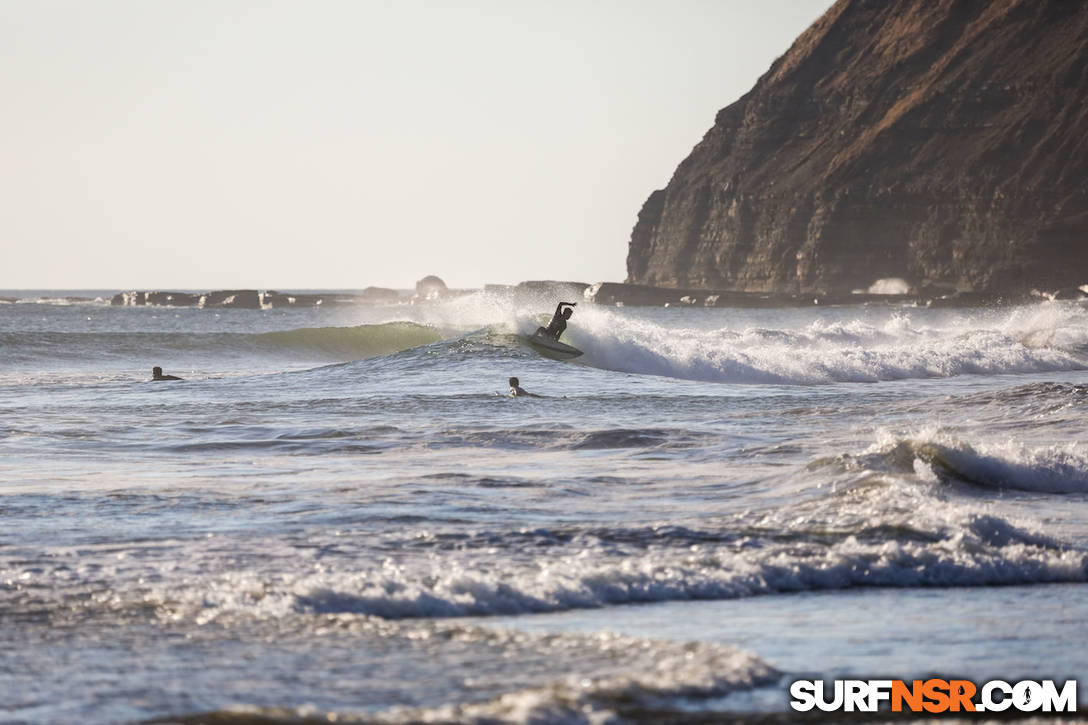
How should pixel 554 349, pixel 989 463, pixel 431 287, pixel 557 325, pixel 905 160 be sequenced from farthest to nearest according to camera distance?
pixel 431 287
pixel 905 160
pixel 554 349
pixel 557 325
pixel 989 463

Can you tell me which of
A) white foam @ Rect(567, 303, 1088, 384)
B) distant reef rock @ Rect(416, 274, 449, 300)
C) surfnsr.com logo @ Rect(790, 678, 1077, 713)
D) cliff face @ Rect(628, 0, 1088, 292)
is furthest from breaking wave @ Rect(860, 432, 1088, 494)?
distant reef rock @ Rect(416, 274, 449, 300)

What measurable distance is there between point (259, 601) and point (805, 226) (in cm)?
12975

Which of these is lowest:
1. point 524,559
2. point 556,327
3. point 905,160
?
point 524,559

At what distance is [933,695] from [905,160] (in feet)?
426

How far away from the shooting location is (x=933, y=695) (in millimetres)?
5746

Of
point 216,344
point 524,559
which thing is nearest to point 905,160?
point 216,344

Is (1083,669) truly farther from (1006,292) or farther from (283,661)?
(1006,292)

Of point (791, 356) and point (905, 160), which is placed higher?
point (905, 160)

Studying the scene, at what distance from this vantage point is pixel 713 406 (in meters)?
21.5

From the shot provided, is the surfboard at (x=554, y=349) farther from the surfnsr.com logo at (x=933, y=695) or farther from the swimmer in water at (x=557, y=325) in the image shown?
the surfnsr.com logo at (x=933, y=695)

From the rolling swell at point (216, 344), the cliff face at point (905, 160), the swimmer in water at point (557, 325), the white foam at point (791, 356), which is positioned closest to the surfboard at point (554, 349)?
the swimmer in water at point (557, 325)

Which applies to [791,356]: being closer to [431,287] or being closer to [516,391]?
[516,391]

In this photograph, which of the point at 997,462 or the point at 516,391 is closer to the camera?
the point at 997,462

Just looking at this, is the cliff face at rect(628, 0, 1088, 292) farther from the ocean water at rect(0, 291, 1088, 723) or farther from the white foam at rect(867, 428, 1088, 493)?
the white foam at rect(867, 428, 1088, 493)
